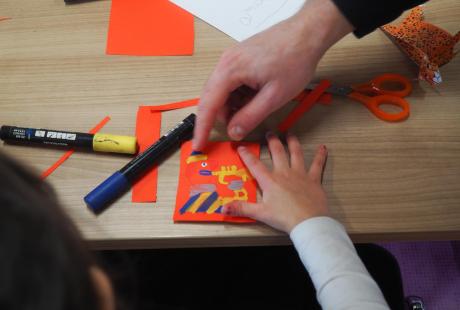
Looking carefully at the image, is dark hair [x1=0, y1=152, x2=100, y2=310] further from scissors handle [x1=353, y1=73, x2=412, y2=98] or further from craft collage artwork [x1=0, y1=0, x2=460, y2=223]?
scissors handle [x1=353, y1=73, x2=412, y2=98]

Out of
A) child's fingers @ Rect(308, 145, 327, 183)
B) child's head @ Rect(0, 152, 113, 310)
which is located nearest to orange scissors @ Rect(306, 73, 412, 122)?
child's fingers @ Rect(308, 145, 327, 183)

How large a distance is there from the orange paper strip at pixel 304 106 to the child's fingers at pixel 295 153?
24 mm

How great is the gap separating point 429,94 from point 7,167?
0.55 metres

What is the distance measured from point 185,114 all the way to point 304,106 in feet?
0.56

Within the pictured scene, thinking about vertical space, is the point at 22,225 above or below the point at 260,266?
above

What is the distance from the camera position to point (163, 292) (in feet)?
2.32

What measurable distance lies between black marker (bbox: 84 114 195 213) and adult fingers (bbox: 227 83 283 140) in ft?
0.21

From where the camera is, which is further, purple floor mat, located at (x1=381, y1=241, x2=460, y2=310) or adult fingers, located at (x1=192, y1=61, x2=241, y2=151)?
purple floor mat, located at (x1=381, y1=241, x2=460, y2=310)

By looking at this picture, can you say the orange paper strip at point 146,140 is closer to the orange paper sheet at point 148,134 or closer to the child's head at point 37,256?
the orange paper sheet at point 148,134

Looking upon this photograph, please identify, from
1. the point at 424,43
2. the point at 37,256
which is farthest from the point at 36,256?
the point at 424,43

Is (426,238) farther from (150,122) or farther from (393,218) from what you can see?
(150,122)

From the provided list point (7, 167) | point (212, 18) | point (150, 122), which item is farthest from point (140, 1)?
point (7, 167)

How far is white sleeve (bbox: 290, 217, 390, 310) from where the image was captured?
0.53 meters

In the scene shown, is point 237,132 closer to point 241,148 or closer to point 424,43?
point 241,148
